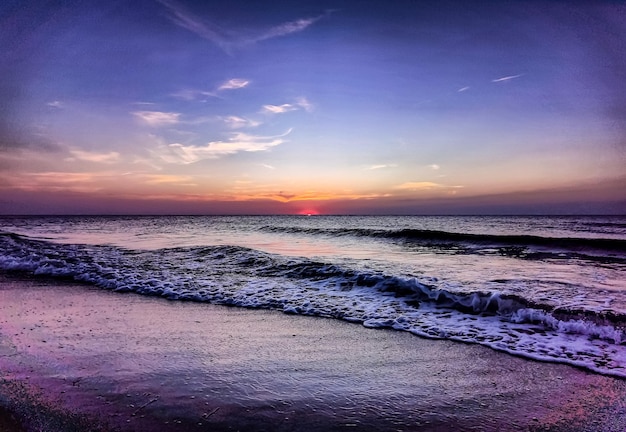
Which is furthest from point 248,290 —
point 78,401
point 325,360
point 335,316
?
point 78,401

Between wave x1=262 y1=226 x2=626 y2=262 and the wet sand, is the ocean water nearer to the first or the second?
wave x1=262 y1=226 x2=626 y2=262

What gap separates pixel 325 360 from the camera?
16.0 feet

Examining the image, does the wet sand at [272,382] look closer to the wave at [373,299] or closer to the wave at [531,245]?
the wave at [373,299]

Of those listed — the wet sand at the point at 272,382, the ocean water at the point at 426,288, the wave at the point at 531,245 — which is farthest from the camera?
the wave at the point at 531,245

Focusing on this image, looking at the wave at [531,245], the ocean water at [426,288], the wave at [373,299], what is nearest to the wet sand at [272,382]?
the wave at [373,299]

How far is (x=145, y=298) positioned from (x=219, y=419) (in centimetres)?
604

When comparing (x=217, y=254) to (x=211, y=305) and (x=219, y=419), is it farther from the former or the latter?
(x=219, y=419)

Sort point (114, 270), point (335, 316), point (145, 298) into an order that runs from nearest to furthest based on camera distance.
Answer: point (335, 316) → point (145, 298) → point (114, 270)

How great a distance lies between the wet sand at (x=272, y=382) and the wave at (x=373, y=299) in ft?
1.85

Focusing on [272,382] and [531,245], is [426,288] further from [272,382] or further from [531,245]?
[531,245]

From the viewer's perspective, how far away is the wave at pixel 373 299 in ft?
18.7

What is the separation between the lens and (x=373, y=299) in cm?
843

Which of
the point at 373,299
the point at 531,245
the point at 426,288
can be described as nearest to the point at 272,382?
the point at 373,299

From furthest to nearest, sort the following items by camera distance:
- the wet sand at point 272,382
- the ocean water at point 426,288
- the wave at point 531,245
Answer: the wave at point 531,245
the ocean water at point 426,288
the wet sand at point 272,382
